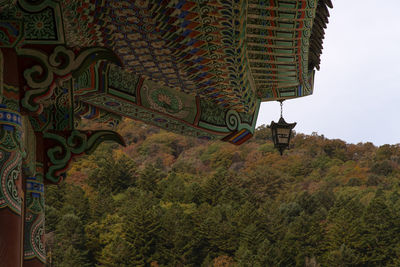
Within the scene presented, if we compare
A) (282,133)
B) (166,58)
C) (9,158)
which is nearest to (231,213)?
(282,133)

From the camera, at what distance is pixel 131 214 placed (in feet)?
111

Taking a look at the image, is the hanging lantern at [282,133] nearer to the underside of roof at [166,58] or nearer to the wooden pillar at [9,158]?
the underside of roof at [166,58]

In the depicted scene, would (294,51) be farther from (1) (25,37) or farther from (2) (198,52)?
(1) (25,37)

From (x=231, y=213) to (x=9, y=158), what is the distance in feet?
110

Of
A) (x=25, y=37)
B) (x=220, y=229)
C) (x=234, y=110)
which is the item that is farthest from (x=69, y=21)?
(x=220, y=229)

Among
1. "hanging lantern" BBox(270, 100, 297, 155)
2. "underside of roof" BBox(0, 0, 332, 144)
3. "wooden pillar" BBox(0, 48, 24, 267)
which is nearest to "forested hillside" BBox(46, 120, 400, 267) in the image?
"hanging lantern" BBox(270, 100, 297, 155)

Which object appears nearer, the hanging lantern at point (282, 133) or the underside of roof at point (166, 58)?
the underside of roof at point (166, 58)

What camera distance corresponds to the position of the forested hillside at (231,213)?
3183cm

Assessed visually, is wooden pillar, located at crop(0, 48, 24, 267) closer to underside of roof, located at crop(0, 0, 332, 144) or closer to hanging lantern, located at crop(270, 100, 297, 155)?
underside of roof, located at crop(0, 0, 332, 144)

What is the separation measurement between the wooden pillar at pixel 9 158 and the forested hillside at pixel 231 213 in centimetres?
2957

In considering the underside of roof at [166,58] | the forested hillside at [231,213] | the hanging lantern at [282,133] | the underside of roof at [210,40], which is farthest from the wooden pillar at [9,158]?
the forested hillside at [231,213]

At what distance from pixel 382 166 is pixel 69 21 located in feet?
145

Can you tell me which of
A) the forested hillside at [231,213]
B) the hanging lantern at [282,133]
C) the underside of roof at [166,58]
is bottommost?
the forested hillside at [231,213]

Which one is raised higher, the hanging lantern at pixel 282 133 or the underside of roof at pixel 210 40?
the underside of roof at pixel 210 40
